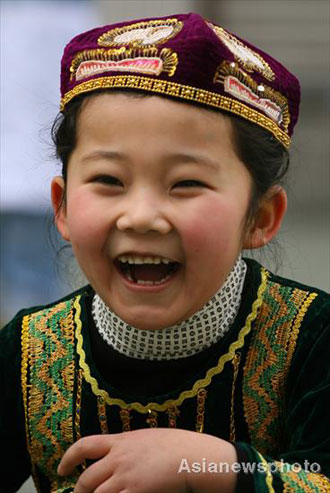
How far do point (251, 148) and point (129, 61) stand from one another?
8.2 inches

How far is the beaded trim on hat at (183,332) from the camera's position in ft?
4.43

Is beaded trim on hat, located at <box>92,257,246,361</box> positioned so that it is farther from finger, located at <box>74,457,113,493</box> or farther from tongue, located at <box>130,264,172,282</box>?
finger, located at <box>74,457,113,493</box>

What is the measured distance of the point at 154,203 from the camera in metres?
1.18

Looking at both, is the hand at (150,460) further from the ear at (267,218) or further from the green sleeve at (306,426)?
the ear at (267,218)

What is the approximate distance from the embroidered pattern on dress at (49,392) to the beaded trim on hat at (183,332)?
0.31ft

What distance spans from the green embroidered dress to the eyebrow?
0.29 metres

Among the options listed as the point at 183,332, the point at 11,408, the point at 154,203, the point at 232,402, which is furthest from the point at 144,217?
the point at 11,408

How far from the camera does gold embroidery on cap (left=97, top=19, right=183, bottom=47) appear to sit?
4.13 feet

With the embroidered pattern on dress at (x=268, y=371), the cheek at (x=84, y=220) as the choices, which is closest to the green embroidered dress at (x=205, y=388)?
the embroidered pattern on dress at (x=268, y=371)

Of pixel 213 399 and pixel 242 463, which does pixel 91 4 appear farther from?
pixel 242 463

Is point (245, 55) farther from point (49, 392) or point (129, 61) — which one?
point (49, 392)

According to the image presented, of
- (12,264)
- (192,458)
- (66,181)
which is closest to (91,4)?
(12,264)

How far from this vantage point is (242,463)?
1.18m

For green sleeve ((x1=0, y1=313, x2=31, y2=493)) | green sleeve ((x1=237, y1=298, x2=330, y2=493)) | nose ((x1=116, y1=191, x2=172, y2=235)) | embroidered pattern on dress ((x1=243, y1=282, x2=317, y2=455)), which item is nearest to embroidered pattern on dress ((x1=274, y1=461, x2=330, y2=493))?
green sleeve ((x1=237, y1=298, x2=330, y2=493))
